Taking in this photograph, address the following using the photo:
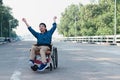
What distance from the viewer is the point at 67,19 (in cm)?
14562

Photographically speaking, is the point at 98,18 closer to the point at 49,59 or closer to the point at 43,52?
the point at 49,59

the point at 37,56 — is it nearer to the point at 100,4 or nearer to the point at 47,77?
the point at 47,77

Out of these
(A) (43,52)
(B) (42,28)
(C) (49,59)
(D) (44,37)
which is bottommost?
(C) (49,59)

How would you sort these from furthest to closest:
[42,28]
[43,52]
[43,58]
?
1. [42,28]
2. [43,52]
3. [43,58]

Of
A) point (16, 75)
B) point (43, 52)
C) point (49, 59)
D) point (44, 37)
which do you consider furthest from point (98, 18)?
point (16, 75)

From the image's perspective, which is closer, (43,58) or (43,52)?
(43,58)

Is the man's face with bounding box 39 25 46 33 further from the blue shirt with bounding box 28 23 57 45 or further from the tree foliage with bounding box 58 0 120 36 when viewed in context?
the tree foliage with bounding box 58 0 120 36

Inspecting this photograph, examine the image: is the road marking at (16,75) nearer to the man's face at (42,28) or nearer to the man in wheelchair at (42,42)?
the man in wheelchair at (42,42)

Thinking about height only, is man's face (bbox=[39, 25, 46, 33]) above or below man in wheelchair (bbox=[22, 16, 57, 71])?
above

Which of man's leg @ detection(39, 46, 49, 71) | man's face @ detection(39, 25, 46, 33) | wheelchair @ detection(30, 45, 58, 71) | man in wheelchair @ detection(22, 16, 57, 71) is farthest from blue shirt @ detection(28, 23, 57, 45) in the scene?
man's leg @ detection(39, 46, 49, 71)

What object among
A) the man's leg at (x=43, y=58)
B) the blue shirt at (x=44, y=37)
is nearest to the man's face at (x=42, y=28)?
the blue shirt at (x=44, y=37)

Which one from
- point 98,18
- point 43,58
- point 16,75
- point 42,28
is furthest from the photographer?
point 98,18

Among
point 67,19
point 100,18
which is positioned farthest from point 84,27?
point 67,19

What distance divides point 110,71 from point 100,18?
237 feet
